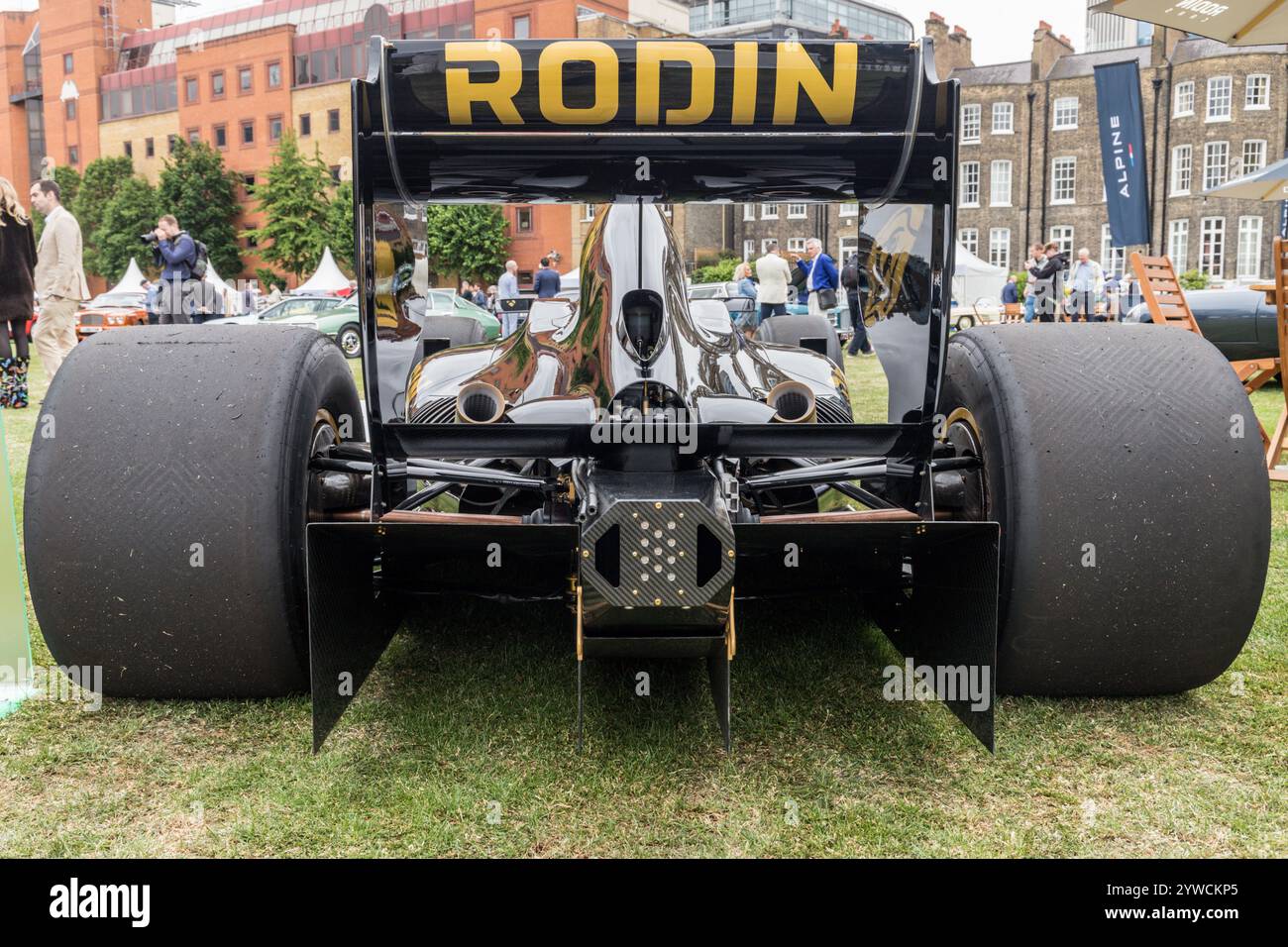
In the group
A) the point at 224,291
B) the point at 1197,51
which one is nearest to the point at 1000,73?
the point at 1197,51

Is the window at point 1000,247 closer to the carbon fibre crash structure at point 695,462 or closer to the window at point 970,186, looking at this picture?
the window at point 970,186

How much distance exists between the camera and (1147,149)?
55.2m

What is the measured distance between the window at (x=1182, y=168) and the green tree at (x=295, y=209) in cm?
4227

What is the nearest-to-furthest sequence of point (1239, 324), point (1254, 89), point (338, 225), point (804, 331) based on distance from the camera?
point (804, 331) → point (1239, 324) → point (1254, 89) → point (338, 225)

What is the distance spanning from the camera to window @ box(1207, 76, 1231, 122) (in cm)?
5266

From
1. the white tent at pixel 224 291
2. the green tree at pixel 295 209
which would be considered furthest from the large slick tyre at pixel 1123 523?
the green tree at pixel 295 209

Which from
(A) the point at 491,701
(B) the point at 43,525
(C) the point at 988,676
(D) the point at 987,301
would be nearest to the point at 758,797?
(C) the point at 988,676

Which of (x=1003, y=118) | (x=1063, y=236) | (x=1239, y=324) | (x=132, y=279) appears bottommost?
(x=1239, y=324)

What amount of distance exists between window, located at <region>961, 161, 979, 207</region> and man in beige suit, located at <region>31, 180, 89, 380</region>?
5359cm

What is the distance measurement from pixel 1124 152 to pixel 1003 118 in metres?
35.0

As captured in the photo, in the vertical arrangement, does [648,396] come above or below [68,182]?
below

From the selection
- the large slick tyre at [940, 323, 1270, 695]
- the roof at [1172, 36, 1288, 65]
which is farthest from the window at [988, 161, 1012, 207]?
the large slick tyre at [940, 323, 1270, 695]

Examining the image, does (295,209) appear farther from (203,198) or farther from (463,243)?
(463,243)

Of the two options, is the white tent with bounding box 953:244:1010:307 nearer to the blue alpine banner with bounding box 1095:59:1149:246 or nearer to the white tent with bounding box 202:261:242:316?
the blue alpine banner with bounding box 1095:59:1149:246
